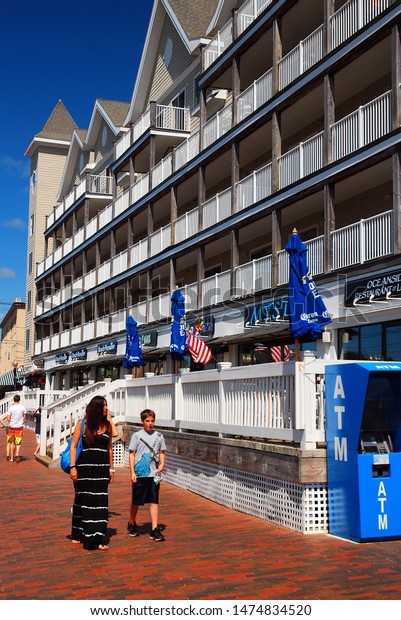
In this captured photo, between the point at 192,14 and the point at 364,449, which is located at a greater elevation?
the point at 192,14

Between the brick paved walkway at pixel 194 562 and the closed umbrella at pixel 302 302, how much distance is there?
2756 millimetres

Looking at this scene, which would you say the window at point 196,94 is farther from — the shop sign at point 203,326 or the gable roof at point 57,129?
the gable roof at point 57,129

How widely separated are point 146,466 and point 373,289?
9334mm

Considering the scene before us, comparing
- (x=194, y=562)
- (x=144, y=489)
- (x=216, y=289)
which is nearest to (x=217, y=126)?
(x=216, y=289)

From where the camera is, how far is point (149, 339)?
31.8 m

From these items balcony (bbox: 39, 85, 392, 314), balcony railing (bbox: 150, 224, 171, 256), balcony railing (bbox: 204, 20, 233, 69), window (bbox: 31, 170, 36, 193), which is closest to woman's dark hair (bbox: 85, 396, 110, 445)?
balcony (bbox: 39, 85, 392, 314)

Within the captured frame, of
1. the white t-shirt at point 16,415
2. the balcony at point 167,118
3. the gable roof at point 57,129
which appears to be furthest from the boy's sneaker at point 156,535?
the gable roof at point 57,129

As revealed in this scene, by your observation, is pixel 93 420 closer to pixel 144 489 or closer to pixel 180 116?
pixel 144 489

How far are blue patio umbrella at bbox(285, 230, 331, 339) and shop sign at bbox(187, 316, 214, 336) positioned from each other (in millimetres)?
15154

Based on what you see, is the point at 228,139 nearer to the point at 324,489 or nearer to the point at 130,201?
the point at 130,201

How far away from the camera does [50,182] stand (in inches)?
2224

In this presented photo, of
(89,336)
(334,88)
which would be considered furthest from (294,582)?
(89,336)

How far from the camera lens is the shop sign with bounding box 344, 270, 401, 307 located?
16156 millimetres

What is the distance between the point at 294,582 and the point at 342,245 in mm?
12837
